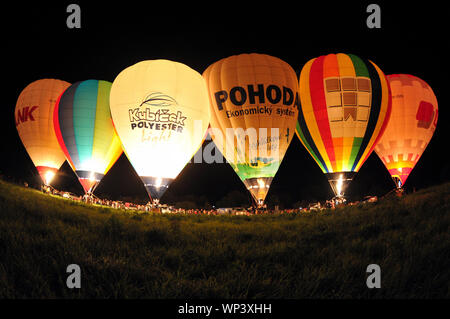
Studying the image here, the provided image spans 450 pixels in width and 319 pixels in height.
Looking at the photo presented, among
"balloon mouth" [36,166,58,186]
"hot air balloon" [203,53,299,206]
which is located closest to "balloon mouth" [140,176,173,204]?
"hot air balloon" [203,53,299,206]

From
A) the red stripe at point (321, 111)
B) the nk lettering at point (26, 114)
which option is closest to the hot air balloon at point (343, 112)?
the red stripe at point (321, 111)

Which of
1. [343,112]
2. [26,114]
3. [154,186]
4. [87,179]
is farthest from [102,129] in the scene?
[343,112]

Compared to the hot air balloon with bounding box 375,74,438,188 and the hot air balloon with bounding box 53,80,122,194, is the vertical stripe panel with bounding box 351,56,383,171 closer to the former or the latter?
→ the hot air balloon with bounding box 375,74,438,188

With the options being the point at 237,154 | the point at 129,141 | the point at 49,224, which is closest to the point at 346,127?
the point at 237,154

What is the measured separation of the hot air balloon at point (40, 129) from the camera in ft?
70.6

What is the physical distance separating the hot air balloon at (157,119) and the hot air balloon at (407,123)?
12.9 meters

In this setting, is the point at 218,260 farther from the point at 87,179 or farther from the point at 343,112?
the point at 87,179

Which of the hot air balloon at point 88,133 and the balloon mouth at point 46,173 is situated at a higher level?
the hot air balloon at point 88,133

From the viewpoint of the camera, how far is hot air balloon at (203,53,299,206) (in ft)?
51.2

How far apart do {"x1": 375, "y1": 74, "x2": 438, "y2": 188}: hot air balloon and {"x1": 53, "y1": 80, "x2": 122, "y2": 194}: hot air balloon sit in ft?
52.7

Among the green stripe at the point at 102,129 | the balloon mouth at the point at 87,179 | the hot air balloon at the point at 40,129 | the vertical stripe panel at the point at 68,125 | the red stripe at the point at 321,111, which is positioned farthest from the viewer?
the hot air balloon at the point at 40,129

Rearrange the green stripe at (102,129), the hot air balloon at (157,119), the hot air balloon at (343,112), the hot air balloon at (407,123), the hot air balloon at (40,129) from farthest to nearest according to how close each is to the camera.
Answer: the hot air balloon at (40,129) < the hot air balloon at (407,123) < the green stripe at (102,129) < the hot air balloon at (343,112) < the hot air balloon at (157,119)

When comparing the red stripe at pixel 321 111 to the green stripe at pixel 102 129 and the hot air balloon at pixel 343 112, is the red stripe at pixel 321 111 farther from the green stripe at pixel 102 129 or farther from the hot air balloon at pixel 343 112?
the green stripe at pixel 102 129
